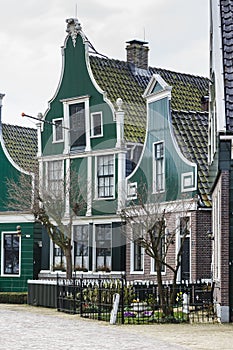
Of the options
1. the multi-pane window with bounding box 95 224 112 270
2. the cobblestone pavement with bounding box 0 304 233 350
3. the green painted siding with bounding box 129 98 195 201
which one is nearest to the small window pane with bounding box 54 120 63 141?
the multi-pane window with bounding box 95 224 112 270

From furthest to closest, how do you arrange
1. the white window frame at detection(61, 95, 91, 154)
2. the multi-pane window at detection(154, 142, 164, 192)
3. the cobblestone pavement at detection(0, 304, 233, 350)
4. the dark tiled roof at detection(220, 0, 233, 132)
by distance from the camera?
the white window frame at detection(61, 95, 91, 154), the multi-pane window at detection(154, 142, 164, 192), the dark tiled roof at detection(220, 0, 233, 132), the cobblestone pavement at detection(0, 304, 233, 350)

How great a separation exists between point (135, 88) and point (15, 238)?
8244 millimetres

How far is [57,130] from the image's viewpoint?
36750mm

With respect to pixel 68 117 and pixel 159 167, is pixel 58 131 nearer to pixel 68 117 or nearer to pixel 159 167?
pixel 68 117

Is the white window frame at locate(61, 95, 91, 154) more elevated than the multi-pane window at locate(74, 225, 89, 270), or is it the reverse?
the white window frame at locate(61, 95, 91, 154)

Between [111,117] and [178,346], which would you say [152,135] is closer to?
[111,117]

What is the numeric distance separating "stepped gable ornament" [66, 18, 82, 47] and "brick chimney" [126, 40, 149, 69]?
2971 millimetres

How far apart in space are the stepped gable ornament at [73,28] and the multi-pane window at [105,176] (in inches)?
206

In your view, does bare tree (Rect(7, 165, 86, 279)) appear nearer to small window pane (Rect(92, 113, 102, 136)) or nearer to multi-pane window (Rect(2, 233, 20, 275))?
multi-pane window (Rect(2, 233, 20, 275))

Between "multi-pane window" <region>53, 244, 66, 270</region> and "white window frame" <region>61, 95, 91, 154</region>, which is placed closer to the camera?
"white window frame" <region>61, 95, 91, 154</region>

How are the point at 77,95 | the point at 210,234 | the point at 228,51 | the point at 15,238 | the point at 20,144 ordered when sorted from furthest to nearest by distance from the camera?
1. the point at 20,144
2. the point at 15,238
3. the point at 77,95
4. the point at 210,234
5. the point at 228,51

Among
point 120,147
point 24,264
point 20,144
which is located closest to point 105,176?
point 120,147

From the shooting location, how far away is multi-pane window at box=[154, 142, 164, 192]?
31.4 meters

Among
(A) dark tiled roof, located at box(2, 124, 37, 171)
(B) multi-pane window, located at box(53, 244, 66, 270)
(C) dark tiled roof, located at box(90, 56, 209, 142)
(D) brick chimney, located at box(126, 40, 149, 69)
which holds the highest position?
(D) brick chimney, located at box(126, 40, 149, 69)
